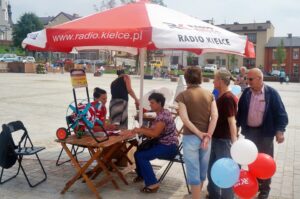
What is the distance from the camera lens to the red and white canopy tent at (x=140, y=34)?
165 inches

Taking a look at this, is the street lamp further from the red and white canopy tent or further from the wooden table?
the wooden table

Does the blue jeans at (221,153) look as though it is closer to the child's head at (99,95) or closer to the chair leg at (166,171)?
the chair leg at (166,171)

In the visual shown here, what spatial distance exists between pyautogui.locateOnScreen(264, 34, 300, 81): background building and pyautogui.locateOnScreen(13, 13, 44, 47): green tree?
46.7 meters

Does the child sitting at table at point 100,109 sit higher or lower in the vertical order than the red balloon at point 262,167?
higher

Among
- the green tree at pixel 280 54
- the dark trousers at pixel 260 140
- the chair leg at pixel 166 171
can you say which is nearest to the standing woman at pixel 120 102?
the chair leg at pixel 166 171

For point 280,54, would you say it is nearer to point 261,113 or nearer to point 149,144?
point 261,113

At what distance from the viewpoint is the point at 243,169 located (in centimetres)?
410

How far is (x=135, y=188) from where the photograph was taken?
197 inches

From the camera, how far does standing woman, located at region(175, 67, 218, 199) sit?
12.8 feet

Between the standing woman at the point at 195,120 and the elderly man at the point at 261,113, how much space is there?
2.55 ft

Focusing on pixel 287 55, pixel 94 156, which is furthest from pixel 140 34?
pixel 287 55

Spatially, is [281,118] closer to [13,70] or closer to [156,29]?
[156,29]

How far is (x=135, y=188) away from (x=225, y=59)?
249ft

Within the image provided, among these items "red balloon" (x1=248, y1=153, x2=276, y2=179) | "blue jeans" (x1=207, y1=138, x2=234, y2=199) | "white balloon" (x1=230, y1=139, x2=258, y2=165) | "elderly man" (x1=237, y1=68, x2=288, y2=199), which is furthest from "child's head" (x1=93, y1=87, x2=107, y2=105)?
"red balloon" (x1=248, y1=153, x2=276, y2=179)
